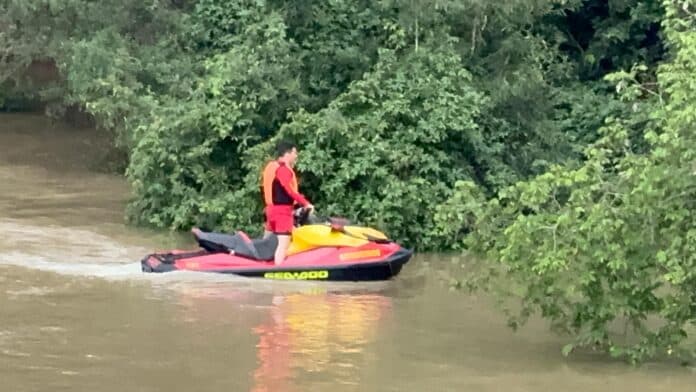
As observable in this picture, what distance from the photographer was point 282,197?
13680 mm

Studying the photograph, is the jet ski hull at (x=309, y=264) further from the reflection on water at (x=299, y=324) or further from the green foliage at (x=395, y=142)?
the green foliage at (x=395, y=142)

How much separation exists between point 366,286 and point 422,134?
145 inches

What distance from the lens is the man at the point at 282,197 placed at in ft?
44.8

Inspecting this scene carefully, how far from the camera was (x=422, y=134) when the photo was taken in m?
16.7

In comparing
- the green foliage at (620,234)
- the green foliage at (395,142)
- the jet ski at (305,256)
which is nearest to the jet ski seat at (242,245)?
the jet ski at (305,256)

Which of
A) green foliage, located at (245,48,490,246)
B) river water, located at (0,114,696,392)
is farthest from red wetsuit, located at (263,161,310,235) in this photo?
green foliage, located at (245,48,490,246)

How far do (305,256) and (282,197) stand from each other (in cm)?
68

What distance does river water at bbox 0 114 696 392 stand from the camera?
370 inches

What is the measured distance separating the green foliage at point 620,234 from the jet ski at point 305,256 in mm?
3387

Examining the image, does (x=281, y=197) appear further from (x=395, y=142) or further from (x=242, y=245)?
(x=395, y=142)

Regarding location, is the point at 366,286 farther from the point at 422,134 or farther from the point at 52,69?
the point at 52,69

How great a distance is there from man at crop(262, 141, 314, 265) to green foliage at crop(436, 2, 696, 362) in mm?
3653

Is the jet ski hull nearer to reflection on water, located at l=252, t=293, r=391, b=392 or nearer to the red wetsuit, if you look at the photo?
the red wetsuit

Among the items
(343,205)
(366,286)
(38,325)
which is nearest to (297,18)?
(343,205)
